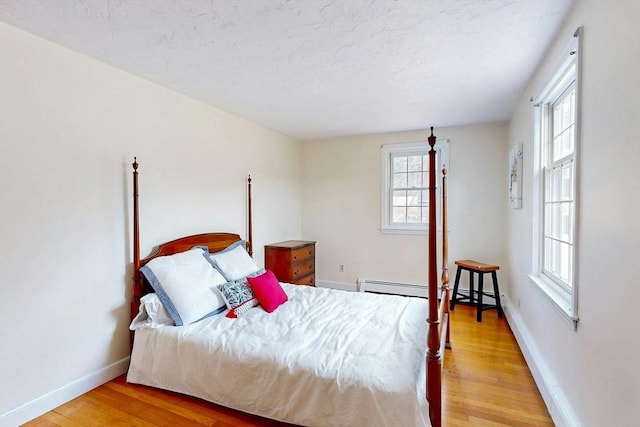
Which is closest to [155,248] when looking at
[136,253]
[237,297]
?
[136,253]

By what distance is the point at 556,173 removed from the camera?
91.6 inches

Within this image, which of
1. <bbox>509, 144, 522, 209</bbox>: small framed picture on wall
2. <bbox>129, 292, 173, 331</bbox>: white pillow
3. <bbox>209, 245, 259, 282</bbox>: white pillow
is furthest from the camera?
<bbox>509, 144, 522, 209</bbox>: small framed picture on wall

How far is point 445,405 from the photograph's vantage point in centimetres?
209

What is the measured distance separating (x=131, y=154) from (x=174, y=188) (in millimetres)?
473

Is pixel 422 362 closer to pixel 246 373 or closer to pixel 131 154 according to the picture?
pixel 246 373

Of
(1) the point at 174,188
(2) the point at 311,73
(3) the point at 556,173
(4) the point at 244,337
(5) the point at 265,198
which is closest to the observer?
(4) the point at 244,337

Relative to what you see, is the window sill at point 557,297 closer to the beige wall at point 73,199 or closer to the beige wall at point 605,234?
the beige wall at point 605,234

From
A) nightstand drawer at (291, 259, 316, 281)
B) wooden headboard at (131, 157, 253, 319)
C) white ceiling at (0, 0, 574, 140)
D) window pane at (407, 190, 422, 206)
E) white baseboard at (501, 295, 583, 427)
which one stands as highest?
white ceiling at (0, 0, 574, 140)

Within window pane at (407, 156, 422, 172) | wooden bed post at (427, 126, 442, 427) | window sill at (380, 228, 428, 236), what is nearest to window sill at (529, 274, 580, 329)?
wooden bed post at (427, 126, 442, 427)

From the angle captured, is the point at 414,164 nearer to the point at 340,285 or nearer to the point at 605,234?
the point at 340,285

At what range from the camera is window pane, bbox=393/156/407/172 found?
15.1ft

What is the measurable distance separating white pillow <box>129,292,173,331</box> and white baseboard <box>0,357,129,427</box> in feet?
1.29

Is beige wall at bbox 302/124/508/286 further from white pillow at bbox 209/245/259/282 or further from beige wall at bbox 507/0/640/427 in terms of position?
beige wall at bbox 507/0/640/427

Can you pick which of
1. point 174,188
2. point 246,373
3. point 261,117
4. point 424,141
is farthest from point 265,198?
point 246,373
